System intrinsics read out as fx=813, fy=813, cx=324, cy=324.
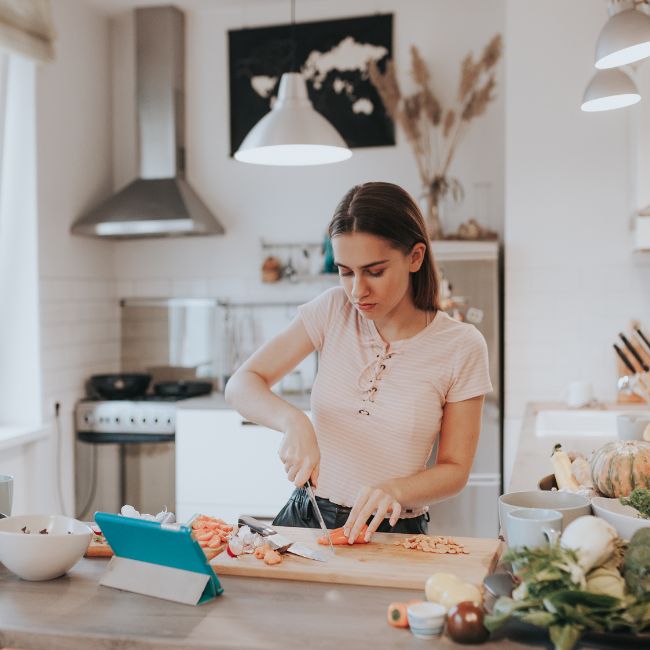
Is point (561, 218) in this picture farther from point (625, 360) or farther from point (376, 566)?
point (376, 566)

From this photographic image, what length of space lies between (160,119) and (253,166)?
0.56m

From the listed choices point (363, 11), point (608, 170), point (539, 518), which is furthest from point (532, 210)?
point (539, 518)

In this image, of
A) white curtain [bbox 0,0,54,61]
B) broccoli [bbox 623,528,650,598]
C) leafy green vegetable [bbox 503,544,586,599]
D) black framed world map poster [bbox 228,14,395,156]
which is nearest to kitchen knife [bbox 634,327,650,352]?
black framed world map poster [bbox 228,14,395,156]

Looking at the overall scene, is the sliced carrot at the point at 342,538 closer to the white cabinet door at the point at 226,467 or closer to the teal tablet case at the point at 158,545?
the teal tablet case at the point at 158,545

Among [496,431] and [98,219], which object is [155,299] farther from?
[496,431]

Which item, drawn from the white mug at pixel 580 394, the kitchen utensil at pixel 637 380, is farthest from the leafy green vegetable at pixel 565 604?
the white mug at pixel 580 394

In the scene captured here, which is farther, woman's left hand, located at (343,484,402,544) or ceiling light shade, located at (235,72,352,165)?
ceiling light shade, located at (235,72,352,165)

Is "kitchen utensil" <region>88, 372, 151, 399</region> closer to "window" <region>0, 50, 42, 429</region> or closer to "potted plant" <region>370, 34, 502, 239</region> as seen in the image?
"window" <region>0, 50, 42, 429</region>

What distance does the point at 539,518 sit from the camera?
1.32m

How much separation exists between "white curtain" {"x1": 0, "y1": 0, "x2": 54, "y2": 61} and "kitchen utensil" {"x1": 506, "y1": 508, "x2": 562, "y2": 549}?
10.2 ft

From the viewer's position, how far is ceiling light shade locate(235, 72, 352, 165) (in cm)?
255

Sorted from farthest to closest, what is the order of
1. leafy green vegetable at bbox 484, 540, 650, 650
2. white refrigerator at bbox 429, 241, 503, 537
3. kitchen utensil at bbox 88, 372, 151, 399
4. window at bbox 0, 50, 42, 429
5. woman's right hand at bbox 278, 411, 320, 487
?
kitchen utensil at bbox 88, 372, 151, 399
window at bbox 0, 50, 42, 429
white refrigerator at bbox 429, 241, 503, 537
woman's right hand at bbox 278, 411, 320, 487
leafy green vegetable at bbox 484, 540, 650, 650

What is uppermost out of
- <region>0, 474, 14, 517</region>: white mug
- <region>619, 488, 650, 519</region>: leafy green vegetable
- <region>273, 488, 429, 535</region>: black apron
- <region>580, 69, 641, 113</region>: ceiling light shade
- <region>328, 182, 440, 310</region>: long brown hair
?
<region>580, 69, 641, 113</region>: ceiling light shade

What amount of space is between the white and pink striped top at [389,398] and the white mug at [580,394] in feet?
5.67
